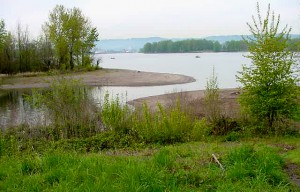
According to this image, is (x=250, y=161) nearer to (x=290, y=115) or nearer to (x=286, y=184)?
(x=286, y=184)

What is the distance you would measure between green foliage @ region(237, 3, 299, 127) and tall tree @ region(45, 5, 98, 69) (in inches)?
2115

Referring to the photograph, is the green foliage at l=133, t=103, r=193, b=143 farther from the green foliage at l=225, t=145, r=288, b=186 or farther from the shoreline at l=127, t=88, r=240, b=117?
the green foliage at l=225, t=145, r=288, b=186

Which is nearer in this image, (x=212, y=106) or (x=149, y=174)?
(x=149, y=174)

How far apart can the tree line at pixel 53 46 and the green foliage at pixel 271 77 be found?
179ft

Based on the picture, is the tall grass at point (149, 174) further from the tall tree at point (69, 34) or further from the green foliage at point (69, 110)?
the tall tree at point (69, 34)

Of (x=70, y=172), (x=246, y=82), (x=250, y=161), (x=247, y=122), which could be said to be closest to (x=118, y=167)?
(x=70, y=172)

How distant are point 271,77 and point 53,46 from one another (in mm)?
59867

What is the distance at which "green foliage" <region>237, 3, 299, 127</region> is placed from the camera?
1362 cm

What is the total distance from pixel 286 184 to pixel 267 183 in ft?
1.18

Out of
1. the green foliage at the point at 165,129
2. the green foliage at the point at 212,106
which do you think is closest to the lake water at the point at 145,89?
the green foliage at the point at 212,106

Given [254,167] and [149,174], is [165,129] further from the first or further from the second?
[149,174]

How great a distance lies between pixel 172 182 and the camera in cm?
584

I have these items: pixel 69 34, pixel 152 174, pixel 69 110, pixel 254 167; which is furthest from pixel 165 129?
pixel 69 34

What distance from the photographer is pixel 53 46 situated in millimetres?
67750
